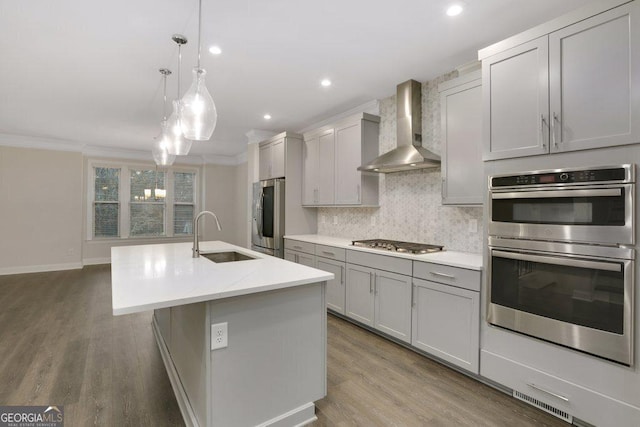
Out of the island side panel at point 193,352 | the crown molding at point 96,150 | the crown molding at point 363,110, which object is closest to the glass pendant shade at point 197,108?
the island side panel at point 193,352

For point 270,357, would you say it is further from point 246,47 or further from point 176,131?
point 246,47

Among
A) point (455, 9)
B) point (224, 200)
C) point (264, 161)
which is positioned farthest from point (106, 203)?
point (455, 9)

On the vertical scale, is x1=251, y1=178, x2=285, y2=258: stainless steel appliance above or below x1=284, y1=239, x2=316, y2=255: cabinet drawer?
above

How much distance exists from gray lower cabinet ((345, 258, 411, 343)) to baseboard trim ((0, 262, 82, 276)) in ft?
20.7

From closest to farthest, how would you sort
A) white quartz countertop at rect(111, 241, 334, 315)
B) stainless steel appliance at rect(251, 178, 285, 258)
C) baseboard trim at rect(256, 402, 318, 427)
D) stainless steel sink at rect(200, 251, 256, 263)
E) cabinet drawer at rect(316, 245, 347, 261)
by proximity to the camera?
white quartz countertop at rect(111, 241, 334, 315) < baseboard trim at rect(256, 402, 318, 427) < stainless steel sink at rect(200, 251, 256, 263) < cabinet drawer at rect(316, 245, 347, 261) < stainless steel appliance at rect(251, 178, 285, 258)

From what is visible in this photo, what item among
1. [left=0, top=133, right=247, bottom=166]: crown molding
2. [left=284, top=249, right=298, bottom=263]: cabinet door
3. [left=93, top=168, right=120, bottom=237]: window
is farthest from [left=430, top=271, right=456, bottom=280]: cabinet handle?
[left=93, top=168, right=120, bottom=237]: window

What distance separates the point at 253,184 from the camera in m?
5.47

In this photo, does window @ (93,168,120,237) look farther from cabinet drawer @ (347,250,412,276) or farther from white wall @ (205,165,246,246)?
cabinet drawer @ (347,250,412,276)

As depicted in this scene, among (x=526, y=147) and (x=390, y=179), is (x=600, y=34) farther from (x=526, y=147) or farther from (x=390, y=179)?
(x=390, y=179)

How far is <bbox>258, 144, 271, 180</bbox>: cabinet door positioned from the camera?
5.05 meters

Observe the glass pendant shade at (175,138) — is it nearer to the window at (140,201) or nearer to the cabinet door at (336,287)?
the cabinet door at (336,287)

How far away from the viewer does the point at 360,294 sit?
3297 mm

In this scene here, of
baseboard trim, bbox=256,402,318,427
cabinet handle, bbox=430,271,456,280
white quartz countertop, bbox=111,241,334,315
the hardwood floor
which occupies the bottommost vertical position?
the hardwood floor

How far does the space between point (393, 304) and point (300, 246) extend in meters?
1.70
